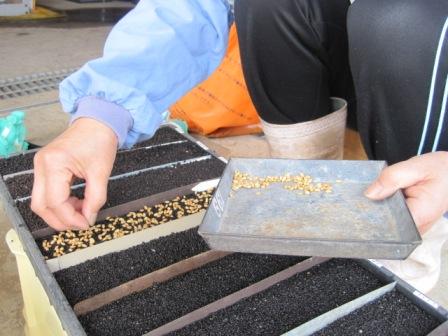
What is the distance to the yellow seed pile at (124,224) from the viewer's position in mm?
853

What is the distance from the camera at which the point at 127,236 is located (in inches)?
33.9

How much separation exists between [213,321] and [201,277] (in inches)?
3.9

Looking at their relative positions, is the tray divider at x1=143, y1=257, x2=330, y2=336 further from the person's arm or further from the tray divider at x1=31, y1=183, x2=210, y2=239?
the tray divider at x1=31, y1=183, x2=210, y2=239

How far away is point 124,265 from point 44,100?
126 centimetres

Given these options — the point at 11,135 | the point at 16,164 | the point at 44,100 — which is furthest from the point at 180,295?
the point at 44,100

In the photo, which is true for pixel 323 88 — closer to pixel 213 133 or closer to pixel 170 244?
pixel 170 244

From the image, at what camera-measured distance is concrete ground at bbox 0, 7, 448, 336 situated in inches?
39.3

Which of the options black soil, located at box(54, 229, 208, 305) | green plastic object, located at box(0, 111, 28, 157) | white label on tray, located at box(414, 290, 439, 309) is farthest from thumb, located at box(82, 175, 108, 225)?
green plastic object, located at box(0, 111, 28, 157)

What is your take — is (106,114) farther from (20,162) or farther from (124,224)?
(20,162)

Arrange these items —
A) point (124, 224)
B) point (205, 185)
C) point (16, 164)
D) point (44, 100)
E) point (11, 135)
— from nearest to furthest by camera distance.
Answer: point (124, 224) < point (205, 185) < point (16, 164) < point (11, 135) < point (44, 100)

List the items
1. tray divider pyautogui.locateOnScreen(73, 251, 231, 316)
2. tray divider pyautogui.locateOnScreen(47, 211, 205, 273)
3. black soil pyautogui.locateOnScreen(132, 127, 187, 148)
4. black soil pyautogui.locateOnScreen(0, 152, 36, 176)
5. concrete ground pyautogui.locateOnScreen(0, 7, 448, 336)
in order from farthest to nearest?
black soil pyautogui.locateOnScreen(132, 127, 187, 148) → black soil pyautogui.locateOnScreen(0, 152, 36, 176) → concrete ground pyautogui.locateOnScreen(0, 7, 448, 336) → tray divider pyautogui.locateOnScreen(47, 211, 205, 273) → tray divider pyautogui.locateOnScreen(73, 251, 231, 316)

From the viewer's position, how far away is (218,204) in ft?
2.45

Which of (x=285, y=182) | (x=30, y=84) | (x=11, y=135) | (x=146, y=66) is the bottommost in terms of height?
(x=30, y=84)

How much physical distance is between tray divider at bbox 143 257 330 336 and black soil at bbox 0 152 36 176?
647mm
